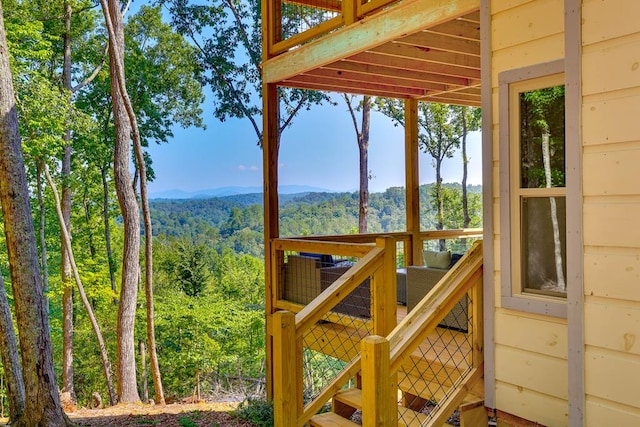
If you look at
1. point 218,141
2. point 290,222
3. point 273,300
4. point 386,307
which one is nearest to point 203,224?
point 290,222

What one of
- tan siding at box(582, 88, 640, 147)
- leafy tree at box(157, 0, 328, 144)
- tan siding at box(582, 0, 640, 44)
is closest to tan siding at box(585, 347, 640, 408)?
tan siding at box(582, 88, 640, 147)

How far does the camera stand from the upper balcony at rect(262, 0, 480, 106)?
478 cm

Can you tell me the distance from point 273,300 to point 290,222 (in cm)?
1916

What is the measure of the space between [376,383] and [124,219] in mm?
11309

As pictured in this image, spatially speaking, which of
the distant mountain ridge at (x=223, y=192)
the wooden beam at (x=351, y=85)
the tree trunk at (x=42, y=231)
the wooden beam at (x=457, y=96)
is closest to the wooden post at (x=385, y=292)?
the wooden beam at (x=351, y=85)

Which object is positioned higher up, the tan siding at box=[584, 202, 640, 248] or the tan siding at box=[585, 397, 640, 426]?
the tan siding at box=[584, 202, 640, 248]

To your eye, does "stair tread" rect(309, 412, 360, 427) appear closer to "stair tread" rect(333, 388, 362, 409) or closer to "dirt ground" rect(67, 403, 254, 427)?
"stair tread" rect(333, 388, 362, 409)

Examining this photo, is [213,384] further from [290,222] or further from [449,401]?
[449,401]

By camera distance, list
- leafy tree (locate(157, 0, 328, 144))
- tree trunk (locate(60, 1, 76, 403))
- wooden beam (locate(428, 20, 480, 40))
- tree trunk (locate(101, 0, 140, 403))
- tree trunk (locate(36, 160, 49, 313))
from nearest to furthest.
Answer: wooden beam (locate(428, 20, 480, 40))
tree trunk (locate(101, 0, 140, 403))
tree trunk (locate(60, 1, 76, 403))
tree trunk (locate(36, 160, 49, 313))
leafy tree (locate(157, 0, 328, 144))

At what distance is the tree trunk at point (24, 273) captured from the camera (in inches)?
306

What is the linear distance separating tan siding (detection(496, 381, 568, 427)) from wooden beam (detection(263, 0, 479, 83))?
2653 mm

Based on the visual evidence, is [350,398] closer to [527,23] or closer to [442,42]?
[527,23]

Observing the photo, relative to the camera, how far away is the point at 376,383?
3012 millimetres

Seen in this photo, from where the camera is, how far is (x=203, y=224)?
1080 inches
